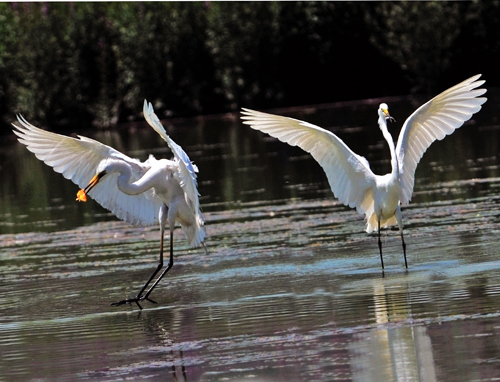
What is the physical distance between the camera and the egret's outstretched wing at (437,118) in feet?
40.0

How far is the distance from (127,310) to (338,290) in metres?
1.94

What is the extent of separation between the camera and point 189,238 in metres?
11.7

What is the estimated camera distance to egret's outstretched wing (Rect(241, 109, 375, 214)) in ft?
38.9

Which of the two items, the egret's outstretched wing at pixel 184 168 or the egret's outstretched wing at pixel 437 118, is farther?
the egret's outstretched wing at pixel 437 118

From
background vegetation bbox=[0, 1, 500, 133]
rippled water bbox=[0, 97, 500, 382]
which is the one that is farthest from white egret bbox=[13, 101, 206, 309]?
background vegetation bbox=[0, 1, 500, 133]

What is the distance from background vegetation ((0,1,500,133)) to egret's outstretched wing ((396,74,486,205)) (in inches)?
1288

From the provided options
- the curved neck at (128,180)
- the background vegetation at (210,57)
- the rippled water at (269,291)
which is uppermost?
the background vegetation at (210,57)

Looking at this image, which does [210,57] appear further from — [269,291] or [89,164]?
[269,291]

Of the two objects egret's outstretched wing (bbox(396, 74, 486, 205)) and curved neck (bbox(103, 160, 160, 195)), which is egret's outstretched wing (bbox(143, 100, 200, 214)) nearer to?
curved neck (bbox(103, 160, 160, 195))

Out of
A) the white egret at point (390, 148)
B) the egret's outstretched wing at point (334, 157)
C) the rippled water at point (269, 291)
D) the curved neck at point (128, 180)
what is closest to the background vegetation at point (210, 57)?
the rippled water at point (269, 291)

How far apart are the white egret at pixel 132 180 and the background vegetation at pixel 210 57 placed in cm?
3379

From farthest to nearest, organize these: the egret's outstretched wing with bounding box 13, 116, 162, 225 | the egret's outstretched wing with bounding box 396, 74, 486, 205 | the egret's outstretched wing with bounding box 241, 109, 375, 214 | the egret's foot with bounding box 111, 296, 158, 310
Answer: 1. the egret's outstretched wing with bounding box 396, 74, 486, 205
2. the egret's outstretched wing with bounding box 241, 109, 375, 214
3. the egret's outstretched wing with bounding box 13, 116, 162, 225
4. the egret's foot with bounding box 111, 296, 158, 310

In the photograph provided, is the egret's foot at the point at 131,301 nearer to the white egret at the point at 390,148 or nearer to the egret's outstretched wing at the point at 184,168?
the egret's outstretched wing at the point at 184,168

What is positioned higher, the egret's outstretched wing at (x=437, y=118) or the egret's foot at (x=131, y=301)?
the egret's outstretched wing at (x=437, y=118)
